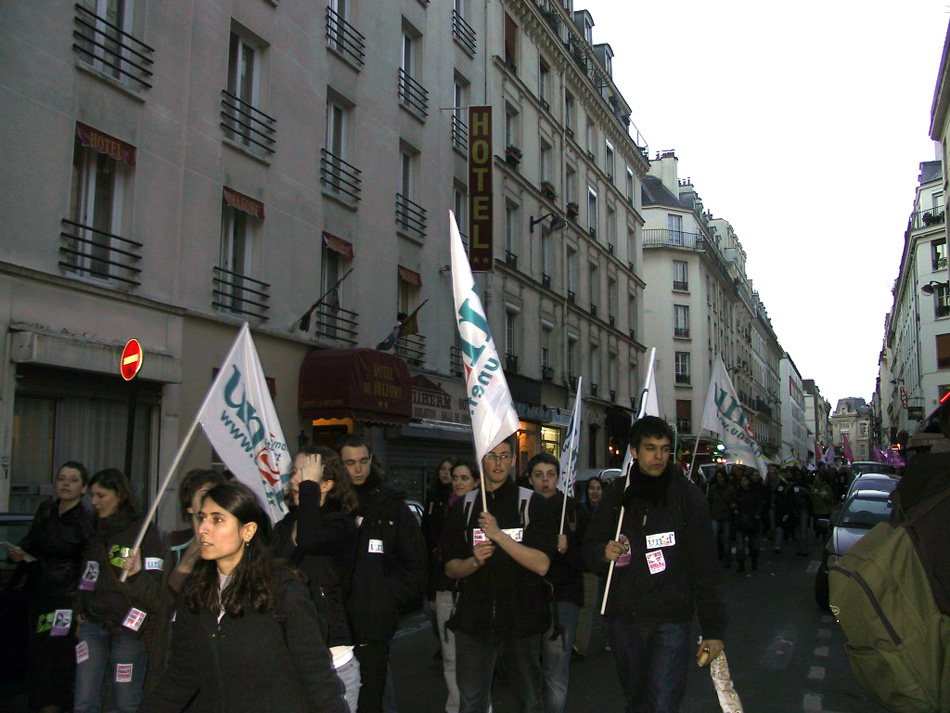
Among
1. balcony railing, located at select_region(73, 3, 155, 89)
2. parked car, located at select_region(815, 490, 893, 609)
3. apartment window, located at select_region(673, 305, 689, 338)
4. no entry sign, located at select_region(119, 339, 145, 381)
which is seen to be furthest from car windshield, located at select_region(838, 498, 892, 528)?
apartment window, located at select_region(673, 305, 689, 338)

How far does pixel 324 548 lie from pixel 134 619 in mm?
1382

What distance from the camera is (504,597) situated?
498cm

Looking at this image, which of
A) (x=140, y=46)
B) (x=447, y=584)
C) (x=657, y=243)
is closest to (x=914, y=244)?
(x=657, y=243)

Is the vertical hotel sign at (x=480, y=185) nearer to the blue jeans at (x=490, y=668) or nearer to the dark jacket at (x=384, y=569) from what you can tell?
the dark jacket at (x=384, y=569)

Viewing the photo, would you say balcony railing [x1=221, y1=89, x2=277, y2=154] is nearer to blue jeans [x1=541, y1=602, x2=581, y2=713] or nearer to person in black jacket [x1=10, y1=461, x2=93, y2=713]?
person in black jacket [x1=10, y1=461, x2=93, y2=713]

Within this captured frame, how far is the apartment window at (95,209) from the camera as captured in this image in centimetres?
1183

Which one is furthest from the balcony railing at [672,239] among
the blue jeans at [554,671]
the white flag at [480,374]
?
the blue jeans at [554,671]

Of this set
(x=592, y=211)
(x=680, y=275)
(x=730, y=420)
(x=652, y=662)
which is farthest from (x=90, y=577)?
(x=680, y=275)

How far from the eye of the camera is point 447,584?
21.7 ft

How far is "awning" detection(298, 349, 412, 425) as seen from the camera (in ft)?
52.0

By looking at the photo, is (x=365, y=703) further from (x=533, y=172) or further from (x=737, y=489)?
(x=533, y=172)

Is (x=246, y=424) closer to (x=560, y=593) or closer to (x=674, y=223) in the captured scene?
(x=560, y=593)

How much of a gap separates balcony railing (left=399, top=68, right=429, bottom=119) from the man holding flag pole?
55.2ft

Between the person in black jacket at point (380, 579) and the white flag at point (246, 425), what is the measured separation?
120 centimetres
